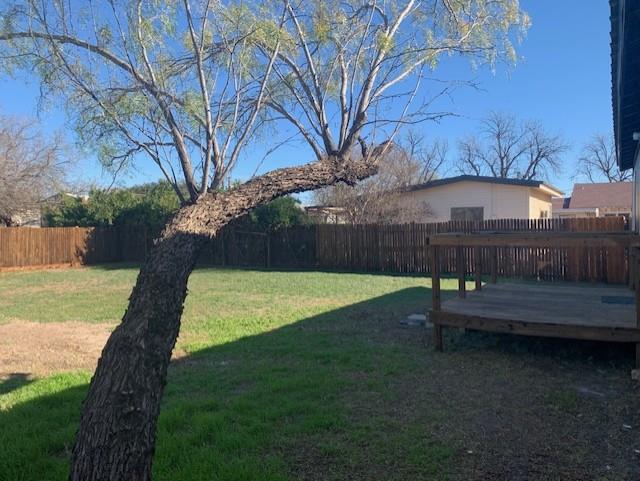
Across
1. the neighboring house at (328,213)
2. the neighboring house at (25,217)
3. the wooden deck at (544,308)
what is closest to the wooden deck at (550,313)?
the wooden deck at (544,308)

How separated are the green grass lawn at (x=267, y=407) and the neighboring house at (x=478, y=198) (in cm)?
1261

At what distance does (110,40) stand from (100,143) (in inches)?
31.5

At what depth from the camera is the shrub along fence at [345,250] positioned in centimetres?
1362

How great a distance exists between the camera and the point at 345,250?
60.5 feet

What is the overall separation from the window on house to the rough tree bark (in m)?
19.0

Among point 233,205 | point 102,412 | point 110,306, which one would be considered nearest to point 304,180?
point 233,205

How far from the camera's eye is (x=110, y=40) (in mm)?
3658

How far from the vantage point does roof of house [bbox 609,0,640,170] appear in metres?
3.97

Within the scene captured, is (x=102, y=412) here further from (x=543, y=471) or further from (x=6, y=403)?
(x=6, y=403)

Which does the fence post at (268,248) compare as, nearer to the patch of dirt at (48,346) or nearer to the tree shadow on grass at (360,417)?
the patch of dirt at (48,346)

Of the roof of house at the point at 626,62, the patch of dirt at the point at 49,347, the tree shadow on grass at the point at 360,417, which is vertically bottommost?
the tree shadow on grass at the point at 360,417

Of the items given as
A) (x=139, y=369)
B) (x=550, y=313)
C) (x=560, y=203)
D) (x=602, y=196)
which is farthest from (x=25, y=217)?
(x=560, y=203)

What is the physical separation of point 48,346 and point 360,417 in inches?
185

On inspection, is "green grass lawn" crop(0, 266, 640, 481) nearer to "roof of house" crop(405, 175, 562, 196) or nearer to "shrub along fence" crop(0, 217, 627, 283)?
"shrub along fence" crop(0, 217, 627, 283)
